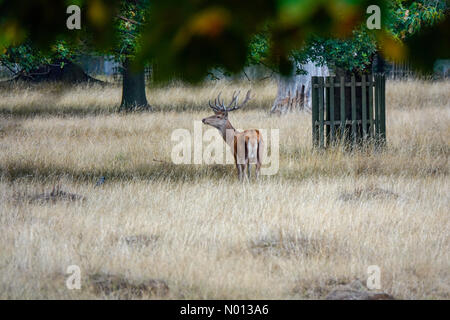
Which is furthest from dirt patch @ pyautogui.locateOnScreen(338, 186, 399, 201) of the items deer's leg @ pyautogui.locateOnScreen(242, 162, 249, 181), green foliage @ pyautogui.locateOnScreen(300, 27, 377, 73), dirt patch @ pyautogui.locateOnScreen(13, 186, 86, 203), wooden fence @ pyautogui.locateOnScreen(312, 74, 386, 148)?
wooden fence @ pyautogui.locateOnScreen(312, 74, 386, 148)

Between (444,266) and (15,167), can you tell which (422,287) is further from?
(15,167)

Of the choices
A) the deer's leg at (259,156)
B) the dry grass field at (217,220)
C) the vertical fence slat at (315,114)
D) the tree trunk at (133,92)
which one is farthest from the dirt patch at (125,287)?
the tree trunk at (133,92)

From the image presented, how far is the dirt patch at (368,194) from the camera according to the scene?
9117mm

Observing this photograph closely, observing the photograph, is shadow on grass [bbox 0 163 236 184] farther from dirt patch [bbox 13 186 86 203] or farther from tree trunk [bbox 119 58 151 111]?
tree trunk [bbox 119 58 151 111]

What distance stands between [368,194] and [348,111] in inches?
159

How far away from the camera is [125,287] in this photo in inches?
227

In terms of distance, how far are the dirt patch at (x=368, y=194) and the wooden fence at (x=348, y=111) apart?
317cm

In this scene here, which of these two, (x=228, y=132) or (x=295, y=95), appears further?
(x=295, y=95)

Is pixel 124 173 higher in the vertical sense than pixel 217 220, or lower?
higher

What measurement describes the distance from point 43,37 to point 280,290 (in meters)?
3.05

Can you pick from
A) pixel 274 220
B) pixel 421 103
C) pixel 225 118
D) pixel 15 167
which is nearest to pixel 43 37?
pixel 274 220

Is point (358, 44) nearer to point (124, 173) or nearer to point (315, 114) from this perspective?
point (315, 114)

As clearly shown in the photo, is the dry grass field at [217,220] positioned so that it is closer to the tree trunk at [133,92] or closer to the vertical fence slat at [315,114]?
the vertical fence slat at [315,114]

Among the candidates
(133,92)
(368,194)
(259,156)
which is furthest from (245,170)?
(133,92)
